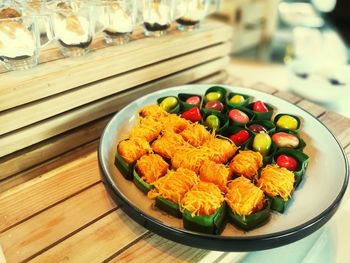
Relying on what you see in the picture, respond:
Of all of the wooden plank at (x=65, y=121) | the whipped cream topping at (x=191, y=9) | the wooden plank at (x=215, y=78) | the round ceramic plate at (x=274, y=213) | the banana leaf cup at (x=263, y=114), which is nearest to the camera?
the round ceramic plate at (x=274, y=213)

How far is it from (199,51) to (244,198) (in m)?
0.70

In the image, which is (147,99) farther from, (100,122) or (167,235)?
(167,235)

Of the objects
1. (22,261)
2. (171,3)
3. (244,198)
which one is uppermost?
(171,3)

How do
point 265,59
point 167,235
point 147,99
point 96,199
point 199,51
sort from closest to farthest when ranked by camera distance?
point 167,235 < point 96,199 < point 147,99 < point 199,51 < point 265,59

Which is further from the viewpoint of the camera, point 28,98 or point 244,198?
point 28,98

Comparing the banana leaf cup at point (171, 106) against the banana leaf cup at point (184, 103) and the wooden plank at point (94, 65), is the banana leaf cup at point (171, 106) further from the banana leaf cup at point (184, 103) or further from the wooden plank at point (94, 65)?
the wooden plank at point (94, 65)

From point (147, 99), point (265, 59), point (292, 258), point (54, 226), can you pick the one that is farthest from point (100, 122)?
point (265, 59)

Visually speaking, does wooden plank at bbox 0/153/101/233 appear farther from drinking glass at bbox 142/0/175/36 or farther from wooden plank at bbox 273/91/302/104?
wooden plank at bbox 273/91/302/104

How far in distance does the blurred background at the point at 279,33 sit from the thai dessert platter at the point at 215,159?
117 cm

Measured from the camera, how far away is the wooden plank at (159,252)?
0.74 m

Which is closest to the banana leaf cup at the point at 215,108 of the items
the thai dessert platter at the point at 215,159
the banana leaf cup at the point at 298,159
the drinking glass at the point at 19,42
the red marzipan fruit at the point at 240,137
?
the thai dessert platter at the point at 215,159

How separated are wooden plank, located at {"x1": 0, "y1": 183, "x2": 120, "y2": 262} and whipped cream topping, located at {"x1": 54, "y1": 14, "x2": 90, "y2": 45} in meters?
0.42

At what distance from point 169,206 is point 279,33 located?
2.76 metres

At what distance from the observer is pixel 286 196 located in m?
0.78
